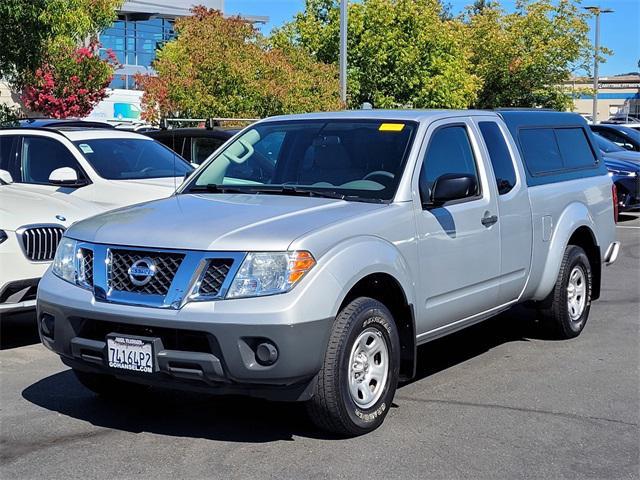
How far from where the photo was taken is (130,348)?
15.9 feet

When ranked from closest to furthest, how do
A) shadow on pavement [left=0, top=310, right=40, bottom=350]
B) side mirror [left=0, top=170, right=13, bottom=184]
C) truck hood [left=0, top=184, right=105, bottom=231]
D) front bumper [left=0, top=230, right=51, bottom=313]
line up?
front bumper [left=0, top=230, right=51, bottom=313] < truck hood [left=0, top=184, right=105, bottom=231] < shadow on pavement [left=0, top=310, right=40, bottom=350] < side mirror [left=0, top=170, right=13, bottom=184]

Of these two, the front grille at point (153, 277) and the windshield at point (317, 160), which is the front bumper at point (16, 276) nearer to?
the windshield at point (317, 160)

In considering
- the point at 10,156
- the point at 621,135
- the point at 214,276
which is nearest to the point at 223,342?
the point at 214,276

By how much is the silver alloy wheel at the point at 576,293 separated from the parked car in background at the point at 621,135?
13993 mm

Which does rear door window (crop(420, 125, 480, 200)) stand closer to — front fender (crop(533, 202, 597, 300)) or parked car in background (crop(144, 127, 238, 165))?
front fender (crop(533, 202, 597, 300))

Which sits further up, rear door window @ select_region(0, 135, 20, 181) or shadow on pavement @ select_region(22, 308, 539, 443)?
rear door window @ select_region(0, 135, 20, 181)

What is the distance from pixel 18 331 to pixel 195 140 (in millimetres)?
5587

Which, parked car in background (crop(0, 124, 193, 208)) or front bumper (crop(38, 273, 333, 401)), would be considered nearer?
front bumper (crop(38, 273, 333, 401))

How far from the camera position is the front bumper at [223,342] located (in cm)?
461

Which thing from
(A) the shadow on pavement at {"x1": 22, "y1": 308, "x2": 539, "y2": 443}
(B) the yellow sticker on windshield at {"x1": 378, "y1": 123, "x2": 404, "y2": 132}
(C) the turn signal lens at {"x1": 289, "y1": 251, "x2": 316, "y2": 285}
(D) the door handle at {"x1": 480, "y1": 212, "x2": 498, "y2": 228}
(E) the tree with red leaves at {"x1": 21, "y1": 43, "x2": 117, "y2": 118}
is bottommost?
(A) the shadow on pavement at {"x1": 22, "y1": 308, "x2": 539, "y2": 443}

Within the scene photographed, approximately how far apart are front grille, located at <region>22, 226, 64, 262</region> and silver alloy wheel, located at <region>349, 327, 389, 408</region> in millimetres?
3233

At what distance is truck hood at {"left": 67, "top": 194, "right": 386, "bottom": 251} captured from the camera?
4801mm

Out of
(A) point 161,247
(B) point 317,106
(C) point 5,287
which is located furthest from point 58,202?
(B) point 317,106

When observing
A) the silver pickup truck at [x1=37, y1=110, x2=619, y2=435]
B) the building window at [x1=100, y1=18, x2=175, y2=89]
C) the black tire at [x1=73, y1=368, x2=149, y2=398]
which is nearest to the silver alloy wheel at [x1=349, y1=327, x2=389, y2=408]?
the silver pickup truck at [x1=37, y1=110, x2=619, y2=435]
